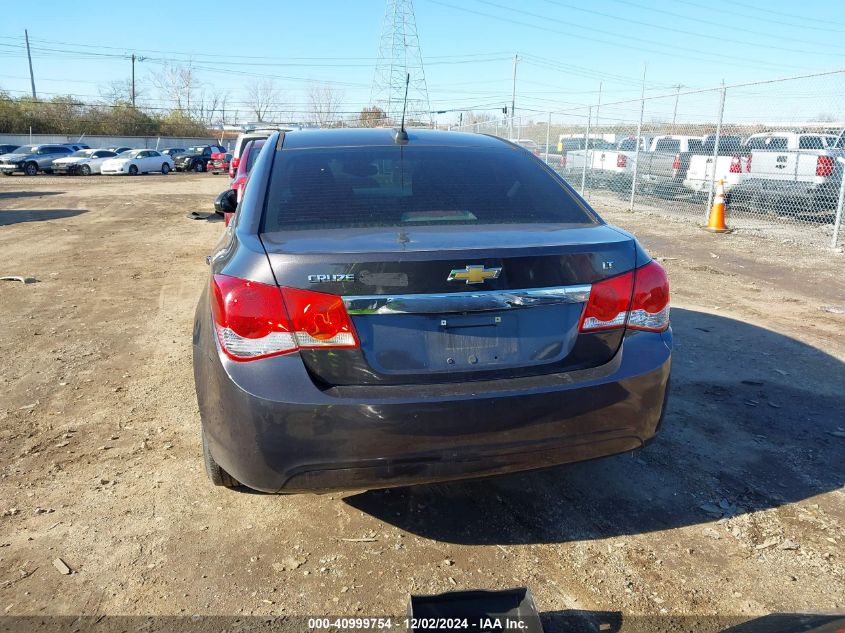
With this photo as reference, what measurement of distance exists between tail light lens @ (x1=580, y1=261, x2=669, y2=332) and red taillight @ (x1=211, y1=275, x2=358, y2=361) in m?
0.91

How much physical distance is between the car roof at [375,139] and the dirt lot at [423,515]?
5.80 feet

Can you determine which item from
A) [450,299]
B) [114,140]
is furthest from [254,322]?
[114,140]

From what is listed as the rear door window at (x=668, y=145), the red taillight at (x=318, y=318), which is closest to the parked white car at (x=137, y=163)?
the rear door window at (x=668, y=145)

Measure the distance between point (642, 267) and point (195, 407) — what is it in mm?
2857

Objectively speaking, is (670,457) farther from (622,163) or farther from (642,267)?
(622,163)

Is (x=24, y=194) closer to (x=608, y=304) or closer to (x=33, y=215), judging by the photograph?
(x=33, y=215)

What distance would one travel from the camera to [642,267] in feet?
8.47

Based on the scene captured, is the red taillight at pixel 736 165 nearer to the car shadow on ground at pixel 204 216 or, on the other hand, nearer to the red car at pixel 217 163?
the car shadow on ground at pixel 204 216

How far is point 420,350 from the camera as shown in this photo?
2.29m

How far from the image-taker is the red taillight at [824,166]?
12.6m

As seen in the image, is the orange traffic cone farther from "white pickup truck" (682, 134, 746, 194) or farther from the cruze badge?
the cruze badge

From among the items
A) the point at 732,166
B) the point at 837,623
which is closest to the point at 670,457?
the point at 837,623

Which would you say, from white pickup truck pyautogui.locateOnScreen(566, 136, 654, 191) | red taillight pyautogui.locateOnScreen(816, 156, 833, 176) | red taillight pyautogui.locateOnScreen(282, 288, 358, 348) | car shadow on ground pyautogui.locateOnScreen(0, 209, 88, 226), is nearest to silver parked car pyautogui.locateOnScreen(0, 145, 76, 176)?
car shadow on ground pyautogui.locateOnScreen(0, 209, 88, 226)

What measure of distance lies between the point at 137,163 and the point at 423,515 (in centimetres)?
3759
